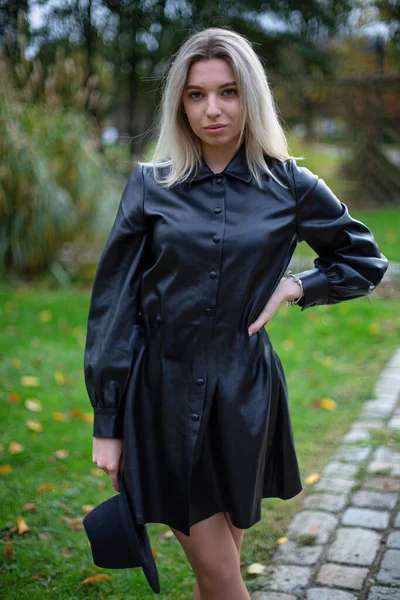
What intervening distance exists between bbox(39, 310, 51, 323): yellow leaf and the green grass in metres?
0.05

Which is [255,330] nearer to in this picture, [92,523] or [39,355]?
[92,523]

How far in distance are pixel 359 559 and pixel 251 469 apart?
1.27 m

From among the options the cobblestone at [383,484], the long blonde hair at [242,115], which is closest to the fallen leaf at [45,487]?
the cobblestone at [383,484]

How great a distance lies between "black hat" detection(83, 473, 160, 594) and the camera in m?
2.09

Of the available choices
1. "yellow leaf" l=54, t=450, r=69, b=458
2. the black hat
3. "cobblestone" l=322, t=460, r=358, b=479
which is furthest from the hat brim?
"yellow leaf" l=54, t=450, r=69, b=458

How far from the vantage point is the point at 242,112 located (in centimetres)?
205

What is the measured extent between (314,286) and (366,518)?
1717 millimetres

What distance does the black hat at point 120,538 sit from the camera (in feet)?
6.87

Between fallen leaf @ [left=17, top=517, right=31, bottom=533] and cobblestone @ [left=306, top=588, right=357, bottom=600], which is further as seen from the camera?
fallen leaf @ [left=17, top=517, right=31, bottom=533]

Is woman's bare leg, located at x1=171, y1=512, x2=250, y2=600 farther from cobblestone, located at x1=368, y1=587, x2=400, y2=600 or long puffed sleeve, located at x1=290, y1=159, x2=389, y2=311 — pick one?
cobblestone, located at x1=368, y1=587, x2=400, y2=600

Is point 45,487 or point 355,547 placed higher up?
point 355,547

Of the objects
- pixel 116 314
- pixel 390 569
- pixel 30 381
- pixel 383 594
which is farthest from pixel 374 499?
pixel 30 381

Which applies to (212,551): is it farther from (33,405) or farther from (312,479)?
(33,405)

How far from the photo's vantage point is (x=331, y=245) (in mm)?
2205
